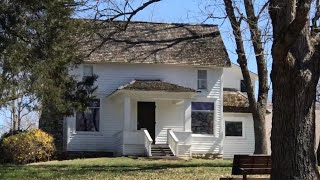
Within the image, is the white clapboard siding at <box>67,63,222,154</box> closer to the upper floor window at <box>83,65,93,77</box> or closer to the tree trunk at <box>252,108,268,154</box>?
the upper floor window at <box>83,65,93,77</box>

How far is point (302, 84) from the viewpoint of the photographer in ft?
32.4

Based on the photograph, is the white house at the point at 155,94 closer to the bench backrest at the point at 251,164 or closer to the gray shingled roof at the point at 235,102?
the gray shingled roof at the point at 235,102

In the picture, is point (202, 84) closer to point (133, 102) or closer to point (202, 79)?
point (202, 79)

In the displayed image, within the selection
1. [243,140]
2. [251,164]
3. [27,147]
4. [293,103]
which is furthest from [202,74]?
[293,103]

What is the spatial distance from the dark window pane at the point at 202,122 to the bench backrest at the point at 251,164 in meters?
19.0

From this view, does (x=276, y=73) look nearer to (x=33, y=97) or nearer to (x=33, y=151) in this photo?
(x=33, y=97)

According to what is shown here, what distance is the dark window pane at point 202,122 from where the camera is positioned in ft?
105

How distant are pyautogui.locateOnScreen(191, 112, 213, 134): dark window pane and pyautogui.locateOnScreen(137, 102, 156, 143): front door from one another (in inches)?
88.4

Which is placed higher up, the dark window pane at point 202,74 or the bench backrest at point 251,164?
the dark window pane at point 202,74

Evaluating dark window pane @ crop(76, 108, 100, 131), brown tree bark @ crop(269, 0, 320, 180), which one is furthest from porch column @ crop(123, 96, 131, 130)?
brown tree bark @ crop(269, 0, 320, 180)

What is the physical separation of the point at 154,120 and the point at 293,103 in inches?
863

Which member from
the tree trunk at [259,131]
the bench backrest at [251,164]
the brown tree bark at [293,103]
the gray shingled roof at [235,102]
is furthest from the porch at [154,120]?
the brown tree bark at [293,103]

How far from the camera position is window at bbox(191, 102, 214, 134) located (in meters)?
32.0

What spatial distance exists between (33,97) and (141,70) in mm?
12402
